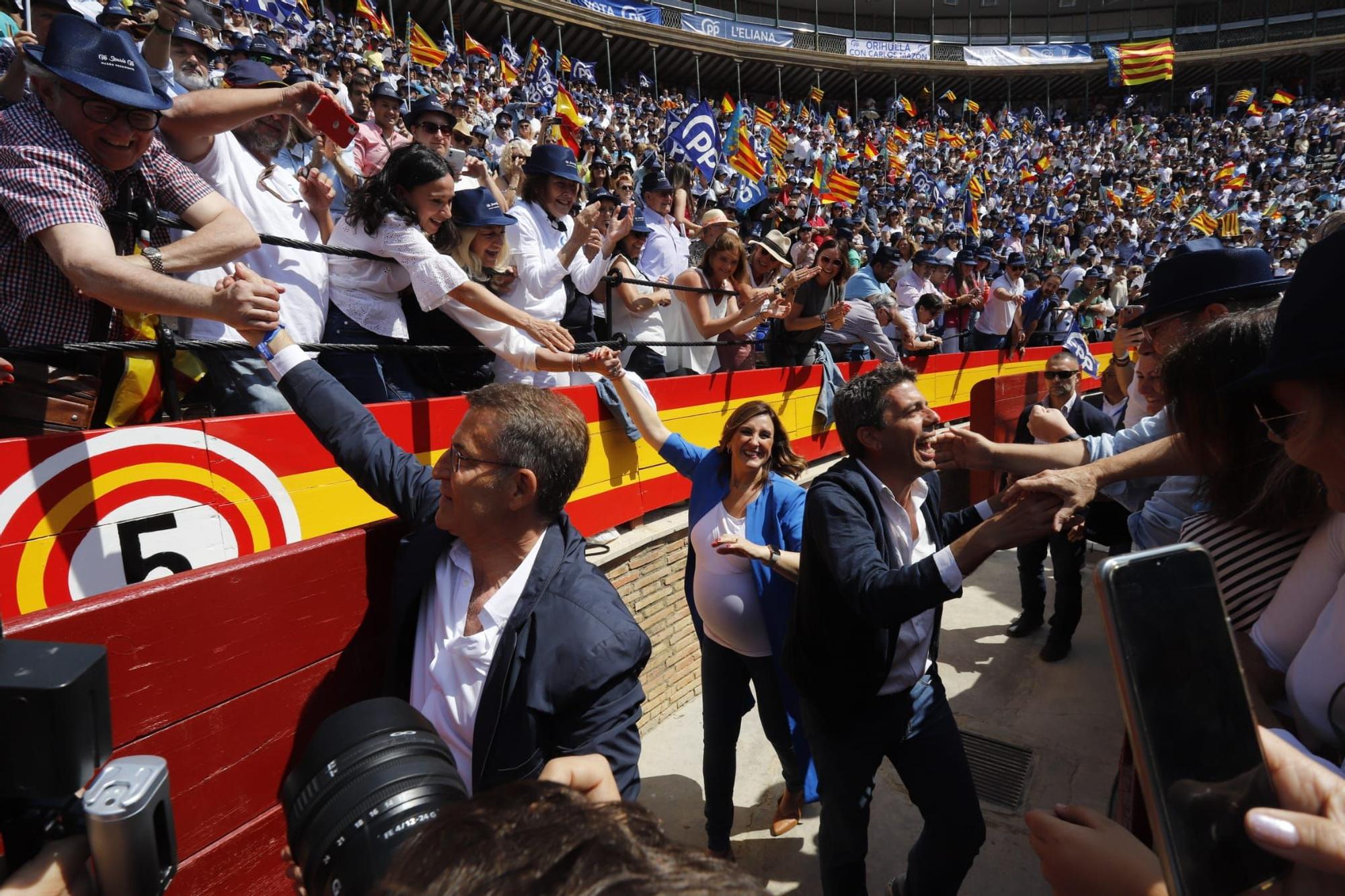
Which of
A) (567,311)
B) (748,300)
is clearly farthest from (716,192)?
(567,311)

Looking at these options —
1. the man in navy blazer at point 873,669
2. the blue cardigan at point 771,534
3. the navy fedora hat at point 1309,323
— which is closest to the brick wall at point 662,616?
the blue cardigan at point 771,534

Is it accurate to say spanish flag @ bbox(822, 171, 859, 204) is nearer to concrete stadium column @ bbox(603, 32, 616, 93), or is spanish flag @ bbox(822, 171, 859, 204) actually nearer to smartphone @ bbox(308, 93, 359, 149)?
smartphone @ bbox(308, 93, 359, 149)

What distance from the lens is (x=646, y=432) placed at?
389 centimetres

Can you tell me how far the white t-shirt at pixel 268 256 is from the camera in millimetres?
2748

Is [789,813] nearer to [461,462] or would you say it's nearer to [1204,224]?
[461,462]

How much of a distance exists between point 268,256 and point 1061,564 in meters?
5.05

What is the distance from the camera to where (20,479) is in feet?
6.67

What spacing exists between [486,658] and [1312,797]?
4.86 feet

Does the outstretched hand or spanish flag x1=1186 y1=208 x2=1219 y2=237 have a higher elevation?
spanish flag x1=1186 y1=208 x2=1219 y2=237

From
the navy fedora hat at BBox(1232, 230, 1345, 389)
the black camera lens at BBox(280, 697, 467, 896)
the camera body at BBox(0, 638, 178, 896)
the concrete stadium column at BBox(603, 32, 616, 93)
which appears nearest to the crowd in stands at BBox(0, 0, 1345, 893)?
the navy fedora hat at BBox(1232, 230, 1345, 389)

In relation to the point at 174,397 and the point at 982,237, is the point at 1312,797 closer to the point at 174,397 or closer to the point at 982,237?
the point at 174,397

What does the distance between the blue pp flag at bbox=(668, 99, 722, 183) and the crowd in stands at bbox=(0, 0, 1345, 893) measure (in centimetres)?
371

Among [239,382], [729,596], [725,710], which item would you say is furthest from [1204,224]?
[239,382]

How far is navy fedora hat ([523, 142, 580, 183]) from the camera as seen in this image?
3.91 m
